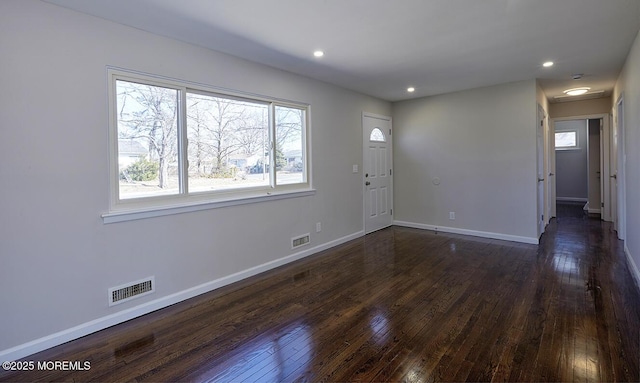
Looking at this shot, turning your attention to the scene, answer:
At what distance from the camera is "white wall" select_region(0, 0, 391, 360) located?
2.15 m

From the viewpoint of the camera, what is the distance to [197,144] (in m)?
3.26

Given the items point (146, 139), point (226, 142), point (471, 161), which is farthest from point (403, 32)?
point (471, 161)

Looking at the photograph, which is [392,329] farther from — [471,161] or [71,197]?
[471,161]

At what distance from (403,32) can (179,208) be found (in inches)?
103

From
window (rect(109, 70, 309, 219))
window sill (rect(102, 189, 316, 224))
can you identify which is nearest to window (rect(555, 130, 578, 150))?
window (rect(109, 70, 309, 219))

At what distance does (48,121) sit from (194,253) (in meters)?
1.55

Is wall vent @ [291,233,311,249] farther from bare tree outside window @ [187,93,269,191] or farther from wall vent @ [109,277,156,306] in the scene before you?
wall vent @ [109,277,156,306]

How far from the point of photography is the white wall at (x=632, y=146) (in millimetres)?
3172

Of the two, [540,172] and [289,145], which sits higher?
[289,145]

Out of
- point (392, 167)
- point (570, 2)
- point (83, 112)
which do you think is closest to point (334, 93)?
point (392, 167)

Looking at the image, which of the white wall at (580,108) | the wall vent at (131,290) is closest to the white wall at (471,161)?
the white wall at (580,108)

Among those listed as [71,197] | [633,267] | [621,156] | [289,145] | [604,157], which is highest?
[289,145]

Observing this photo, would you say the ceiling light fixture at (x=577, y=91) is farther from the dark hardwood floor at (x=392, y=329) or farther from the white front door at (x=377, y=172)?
the white front door at (x=377, y=172)

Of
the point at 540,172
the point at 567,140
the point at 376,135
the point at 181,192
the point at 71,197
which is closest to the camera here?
the point at 71,197
